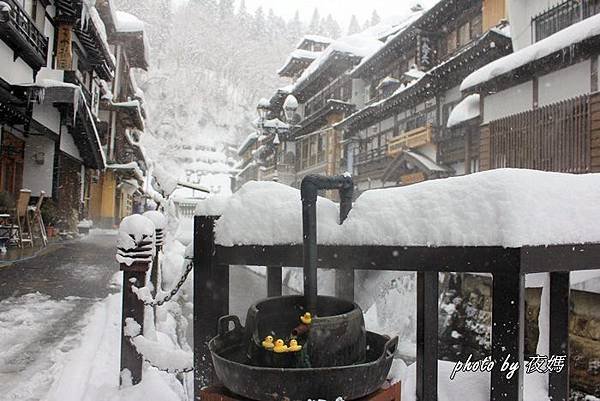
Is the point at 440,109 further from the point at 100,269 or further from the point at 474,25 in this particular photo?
the point at 100,269

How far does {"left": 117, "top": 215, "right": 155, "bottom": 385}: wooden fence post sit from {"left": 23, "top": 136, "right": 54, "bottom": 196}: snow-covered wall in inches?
520

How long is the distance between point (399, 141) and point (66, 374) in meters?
17.1

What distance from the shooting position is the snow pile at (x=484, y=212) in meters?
1.61

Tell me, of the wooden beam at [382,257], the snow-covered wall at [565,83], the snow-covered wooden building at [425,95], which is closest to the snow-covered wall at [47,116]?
the wooden beam at [382,257]

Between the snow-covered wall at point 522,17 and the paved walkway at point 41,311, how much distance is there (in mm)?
13143

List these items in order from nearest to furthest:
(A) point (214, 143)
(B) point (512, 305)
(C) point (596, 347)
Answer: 1. (B) point (512, 305)
2. (C) point (596, 347)
3. (A) point (214, 143)

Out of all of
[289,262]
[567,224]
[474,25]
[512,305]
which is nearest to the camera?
[512,305]

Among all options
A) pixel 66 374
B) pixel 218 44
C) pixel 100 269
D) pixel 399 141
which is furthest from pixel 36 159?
pixel 218 44

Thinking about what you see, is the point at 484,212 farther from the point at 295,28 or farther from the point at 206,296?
the point at 295,28

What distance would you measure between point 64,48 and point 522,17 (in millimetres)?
15081

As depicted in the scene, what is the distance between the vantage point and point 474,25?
55.8ft

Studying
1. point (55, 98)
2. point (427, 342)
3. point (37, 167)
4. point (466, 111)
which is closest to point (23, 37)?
point (55, 98)

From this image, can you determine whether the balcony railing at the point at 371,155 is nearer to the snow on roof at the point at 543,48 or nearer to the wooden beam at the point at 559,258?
the snow on roof at the point at 543,48

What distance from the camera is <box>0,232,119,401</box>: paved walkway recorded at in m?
3.67
